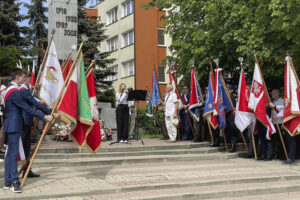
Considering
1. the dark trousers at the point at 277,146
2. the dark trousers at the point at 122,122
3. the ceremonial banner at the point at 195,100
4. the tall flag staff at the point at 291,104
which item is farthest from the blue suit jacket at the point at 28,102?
the ceremonial banner at the point at 195,100

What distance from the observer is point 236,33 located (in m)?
14.9

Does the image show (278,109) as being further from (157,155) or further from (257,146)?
(157,155)

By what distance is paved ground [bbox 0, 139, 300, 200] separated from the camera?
7.38 m

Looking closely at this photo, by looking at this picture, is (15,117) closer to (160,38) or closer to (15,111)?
(15,111)

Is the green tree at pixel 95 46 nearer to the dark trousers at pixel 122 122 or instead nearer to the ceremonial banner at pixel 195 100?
the dark trousers at pixel 122 122

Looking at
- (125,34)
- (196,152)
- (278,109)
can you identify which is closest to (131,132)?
(196,152)

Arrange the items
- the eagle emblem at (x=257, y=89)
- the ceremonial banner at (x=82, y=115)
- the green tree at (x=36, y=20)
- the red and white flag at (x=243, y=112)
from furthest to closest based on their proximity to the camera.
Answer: the green tree at (x=36, y=20) → the red and white flag at (x=243, y=112) → the eagle emblem at (x=257, y=89) → the ceremonial banner at (x=82, y=115)

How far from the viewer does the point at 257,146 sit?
1246 cm

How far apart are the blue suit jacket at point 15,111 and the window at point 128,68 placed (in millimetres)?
29545

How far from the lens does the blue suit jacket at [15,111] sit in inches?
A: 289

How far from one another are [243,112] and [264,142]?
1037 mm

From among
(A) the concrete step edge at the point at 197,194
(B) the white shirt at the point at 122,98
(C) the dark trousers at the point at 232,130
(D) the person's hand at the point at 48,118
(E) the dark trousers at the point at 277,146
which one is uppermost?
(B) the white shirt at the point at 122,98

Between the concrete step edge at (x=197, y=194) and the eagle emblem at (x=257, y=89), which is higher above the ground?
the eagle emblem at (x=257, y=89)

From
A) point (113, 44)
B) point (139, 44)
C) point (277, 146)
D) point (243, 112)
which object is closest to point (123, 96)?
point (243, 112)
